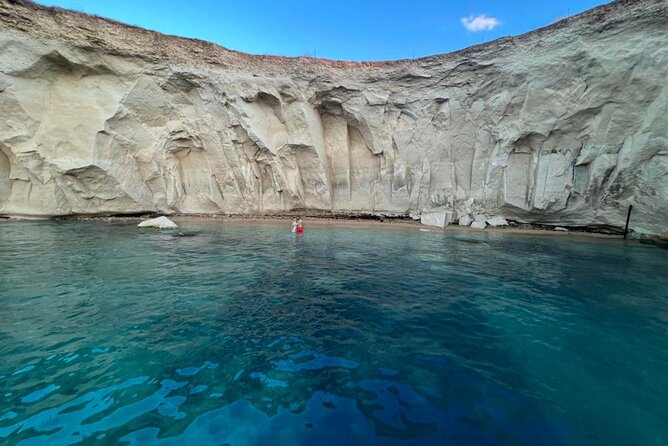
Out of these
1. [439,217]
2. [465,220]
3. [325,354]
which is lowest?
[325,354]

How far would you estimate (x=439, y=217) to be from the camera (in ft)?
68.2

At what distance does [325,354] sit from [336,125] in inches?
885

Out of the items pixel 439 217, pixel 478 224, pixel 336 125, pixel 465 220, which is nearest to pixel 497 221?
pixel 478 224

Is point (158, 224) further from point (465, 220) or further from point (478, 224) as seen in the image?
point (478, 224)

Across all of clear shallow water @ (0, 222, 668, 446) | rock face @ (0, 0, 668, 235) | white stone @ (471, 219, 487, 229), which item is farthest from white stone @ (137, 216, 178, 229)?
white stone @ (471, 219, 487, 229)

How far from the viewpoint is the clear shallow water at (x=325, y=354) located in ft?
10.1

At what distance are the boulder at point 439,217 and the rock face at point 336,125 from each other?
1315 mm

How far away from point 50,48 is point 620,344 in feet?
91.7

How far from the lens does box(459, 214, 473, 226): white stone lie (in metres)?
21.1

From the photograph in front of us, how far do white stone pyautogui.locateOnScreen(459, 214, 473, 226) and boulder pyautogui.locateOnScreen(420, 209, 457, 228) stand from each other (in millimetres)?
572

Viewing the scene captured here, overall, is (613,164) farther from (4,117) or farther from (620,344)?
(4,117)

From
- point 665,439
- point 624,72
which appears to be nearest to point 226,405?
point 665,439

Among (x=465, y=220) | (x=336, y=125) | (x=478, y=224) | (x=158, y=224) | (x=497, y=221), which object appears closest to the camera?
(x=158, y=224)

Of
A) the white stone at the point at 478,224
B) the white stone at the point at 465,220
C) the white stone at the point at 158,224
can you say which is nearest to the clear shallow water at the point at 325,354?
the white stone at the point at 158,224
